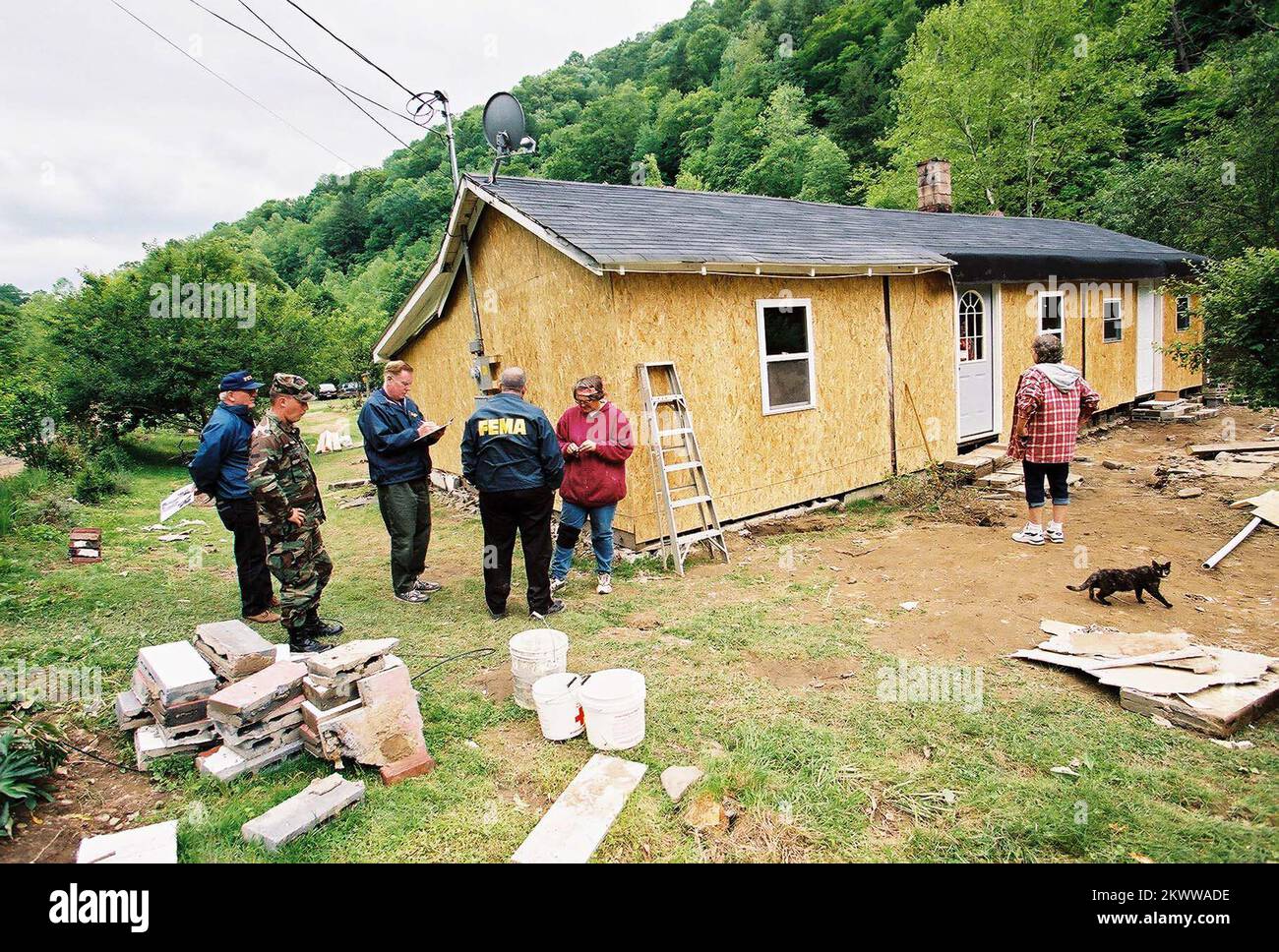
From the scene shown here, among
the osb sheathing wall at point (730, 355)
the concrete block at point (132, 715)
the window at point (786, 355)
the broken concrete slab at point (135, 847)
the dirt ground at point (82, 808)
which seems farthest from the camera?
the window at point (786, 355)

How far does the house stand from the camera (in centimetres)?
759

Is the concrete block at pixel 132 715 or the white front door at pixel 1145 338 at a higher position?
the white front door at pixel 1145 338

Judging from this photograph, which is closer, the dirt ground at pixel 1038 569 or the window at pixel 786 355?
the dirt ground at pixel 1038 569

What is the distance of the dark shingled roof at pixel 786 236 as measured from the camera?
25.2ft

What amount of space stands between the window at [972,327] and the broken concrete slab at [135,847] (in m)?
12.4

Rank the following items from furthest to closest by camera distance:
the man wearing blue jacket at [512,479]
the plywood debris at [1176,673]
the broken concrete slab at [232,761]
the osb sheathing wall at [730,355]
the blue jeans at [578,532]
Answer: the osb sheathing wall at [730,355]
the blue jeans at [578,532]
the man wearing blue jacket at [512,479]
the plywood debris at [1176,673]
the broken concrete slab at [232,761]

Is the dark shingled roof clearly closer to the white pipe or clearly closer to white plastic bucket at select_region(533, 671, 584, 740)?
white plastic bucket at select_region(533, 671, 584, 740)

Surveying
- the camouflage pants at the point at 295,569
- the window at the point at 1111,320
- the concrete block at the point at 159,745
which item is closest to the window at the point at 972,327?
the window at the point at 1111,320

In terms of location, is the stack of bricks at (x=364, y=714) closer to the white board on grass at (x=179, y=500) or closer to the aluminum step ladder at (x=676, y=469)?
the white board on grass at (x=179, y=500)

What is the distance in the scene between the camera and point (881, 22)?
148 ft

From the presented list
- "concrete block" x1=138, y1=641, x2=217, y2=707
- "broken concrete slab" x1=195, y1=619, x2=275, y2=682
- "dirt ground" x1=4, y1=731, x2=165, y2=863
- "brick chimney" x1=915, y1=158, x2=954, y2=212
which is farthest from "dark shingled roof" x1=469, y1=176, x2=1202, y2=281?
"dirt ground" x1=4, y1=731, x2=165, y2=863

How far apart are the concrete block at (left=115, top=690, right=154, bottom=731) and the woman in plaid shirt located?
8034 millimetres
